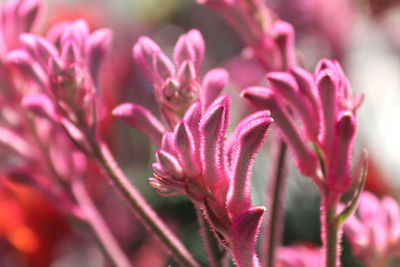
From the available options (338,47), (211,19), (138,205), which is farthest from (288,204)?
(138,205)

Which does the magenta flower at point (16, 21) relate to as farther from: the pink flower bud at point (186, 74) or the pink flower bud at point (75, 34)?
the pink flower bud at point (186, 74)

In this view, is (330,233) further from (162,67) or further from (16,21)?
(16,21)

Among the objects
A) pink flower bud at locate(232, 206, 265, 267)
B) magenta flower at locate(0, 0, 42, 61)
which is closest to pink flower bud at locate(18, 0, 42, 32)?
magenta flower at locate(0, 0, 42, 61)

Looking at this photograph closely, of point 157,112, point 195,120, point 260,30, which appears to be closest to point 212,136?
point 195,120

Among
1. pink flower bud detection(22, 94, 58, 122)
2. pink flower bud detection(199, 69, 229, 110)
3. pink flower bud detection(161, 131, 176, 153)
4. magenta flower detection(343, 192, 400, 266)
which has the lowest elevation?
magenta flower detection(343, 192, 400, 266)

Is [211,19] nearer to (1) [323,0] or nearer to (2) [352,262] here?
(1) [323,0]

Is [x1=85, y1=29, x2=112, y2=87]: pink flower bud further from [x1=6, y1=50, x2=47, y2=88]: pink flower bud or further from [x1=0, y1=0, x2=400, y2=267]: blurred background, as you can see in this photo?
Result: [x1=0, y1=0, x2=400, y2=267]: blurred background

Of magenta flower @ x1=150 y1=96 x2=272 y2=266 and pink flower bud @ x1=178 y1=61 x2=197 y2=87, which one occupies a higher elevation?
pink flower bud @ x1=178 y1=61 x2=197 y2=87
